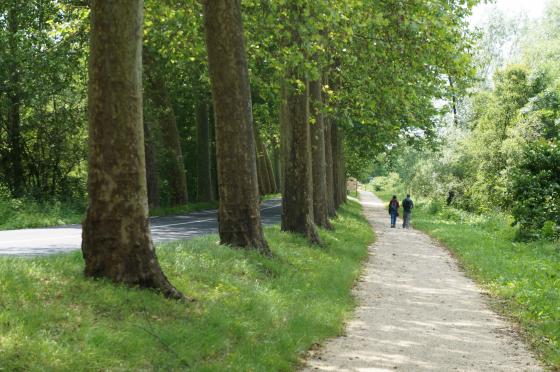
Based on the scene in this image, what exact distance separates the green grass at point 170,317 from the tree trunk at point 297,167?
5600 millimetres

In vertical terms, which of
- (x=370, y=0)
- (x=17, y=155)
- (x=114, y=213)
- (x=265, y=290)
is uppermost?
(x=370, y=0)

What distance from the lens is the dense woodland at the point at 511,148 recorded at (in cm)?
2258

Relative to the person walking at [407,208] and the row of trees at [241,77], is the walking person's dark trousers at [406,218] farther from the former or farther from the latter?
the row of trees at [241,77]

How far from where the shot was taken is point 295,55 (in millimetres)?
13016

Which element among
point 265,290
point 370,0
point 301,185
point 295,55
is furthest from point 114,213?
point 301,185

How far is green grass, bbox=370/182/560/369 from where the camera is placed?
981 cm

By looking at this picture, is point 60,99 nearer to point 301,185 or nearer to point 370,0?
point 301,185

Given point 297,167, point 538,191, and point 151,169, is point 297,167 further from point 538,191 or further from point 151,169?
point 151,169

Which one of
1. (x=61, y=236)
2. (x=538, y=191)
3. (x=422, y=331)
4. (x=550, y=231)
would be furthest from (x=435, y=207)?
(x=422, y=331)

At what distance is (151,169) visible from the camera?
28219 mm

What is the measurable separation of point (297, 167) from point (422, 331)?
7955mm

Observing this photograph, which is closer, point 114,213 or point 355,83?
point 114,213

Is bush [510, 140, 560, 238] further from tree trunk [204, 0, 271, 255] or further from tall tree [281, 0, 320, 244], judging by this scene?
tree trunk [204, 0, 271, 255]

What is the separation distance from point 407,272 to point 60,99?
55.6 feet
